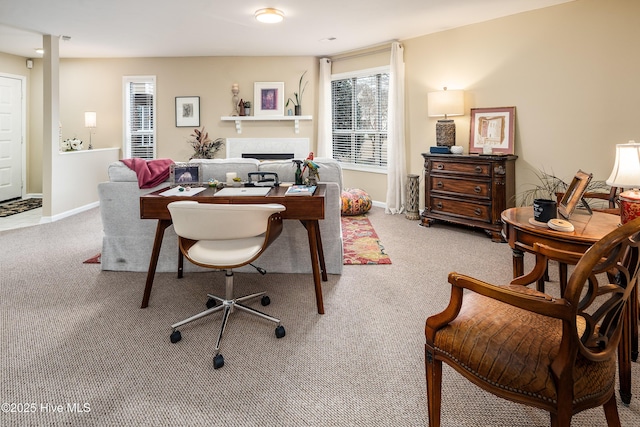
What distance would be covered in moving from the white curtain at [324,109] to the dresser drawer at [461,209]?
252cm

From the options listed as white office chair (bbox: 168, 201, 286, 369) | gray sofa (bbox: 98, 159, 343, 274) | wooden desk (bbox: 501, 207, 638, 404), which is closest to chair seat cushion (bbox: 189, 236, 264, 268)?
white office chair (bbox: 168, 201, 286, 369)

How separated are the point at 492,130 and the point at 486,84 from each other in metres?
0.59

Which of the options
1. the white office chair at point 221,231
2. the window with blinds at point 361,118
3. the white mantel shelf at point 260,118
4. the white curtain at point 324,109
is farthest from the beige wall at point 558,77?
the white office chair at point 221,231

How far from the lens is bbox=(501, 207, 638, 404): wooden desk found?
64.7 inches

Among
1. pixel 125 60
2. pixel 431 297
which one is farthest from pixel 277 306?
pixel 125 60

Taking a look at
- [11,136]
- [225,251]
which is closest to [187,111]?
[11,136]

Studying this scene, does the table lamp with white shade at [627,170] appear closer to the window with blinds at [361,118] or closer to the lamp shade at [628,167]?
the lamp shade at [628,167]

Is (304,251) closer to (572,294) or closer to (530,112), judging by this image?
(572,294)

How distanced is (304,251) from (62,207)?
414 centimetres

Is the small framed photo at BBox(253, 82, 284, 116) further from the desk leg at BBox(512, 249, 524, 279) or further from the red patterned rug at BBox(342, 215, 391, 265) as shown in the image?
the desk leg at BBox(512, 249, 524, 279)

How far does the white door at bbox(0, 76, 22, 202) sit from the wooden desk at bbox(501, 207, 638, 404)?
25.4 feet

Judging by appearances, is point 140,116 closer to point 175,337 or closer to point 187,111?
point 187,111

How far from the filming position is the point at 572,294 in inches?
40.4

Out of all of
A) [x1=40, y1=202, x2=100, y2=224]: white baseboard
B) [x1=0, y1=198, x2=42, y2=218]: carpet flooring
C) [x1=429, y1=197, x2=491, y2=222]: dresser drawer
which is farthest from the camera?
[x1=0, y1=198, x2=42, y2=218]: carpet flooring
